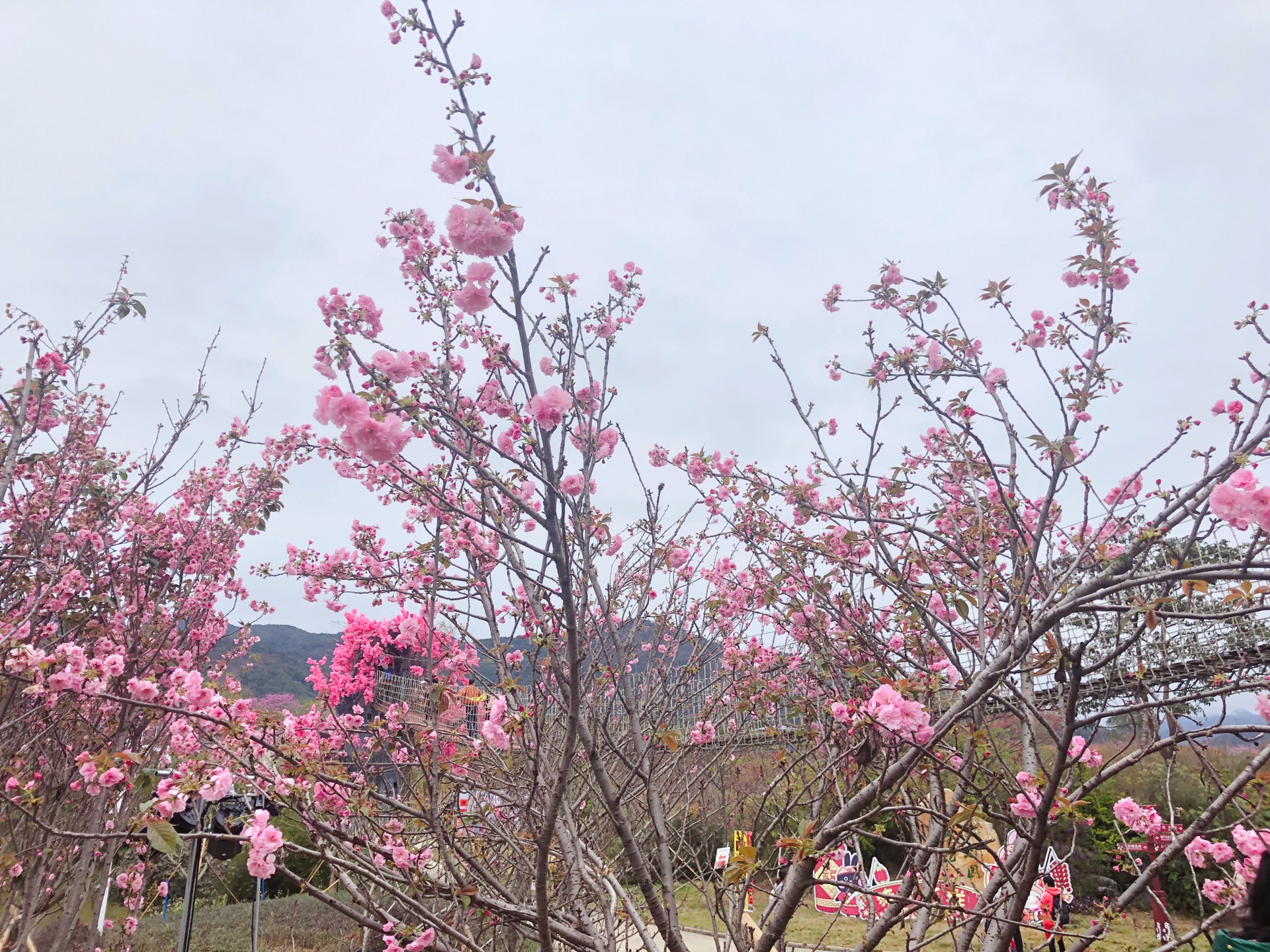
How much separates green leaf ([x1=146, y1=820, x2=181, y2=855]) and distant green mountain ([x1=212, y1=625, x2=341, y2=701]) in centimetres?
338

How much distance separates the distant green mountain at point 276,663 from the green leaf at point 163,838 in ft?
11.1

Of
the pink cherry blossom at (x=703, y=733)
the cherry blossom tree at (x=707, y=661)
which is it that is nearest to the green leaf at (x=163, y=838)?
the cherry blossom tree at (x=707, y=661)

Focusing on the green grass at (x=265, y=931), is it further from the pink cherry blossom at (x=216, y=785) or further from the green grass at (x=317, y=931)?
the pink cherry blossom at (x=216, y=785)

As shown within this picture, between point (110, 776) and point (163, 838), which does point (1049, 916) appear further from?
point (110, 776)

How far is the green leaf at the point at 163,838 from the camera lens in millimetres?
1942

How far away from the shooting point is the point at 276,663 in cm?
1500

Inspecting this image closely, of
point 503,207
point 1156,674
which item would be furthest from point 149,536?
point 1156,674

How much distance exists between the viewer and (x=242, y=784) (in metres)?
2.67

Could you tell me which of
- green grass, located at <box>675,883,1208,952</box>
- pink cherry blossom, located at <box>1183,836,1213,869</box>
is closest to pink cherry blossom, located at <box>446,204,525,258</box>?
pink cherry blossom, located at <box>1183,836,1213,869</box>

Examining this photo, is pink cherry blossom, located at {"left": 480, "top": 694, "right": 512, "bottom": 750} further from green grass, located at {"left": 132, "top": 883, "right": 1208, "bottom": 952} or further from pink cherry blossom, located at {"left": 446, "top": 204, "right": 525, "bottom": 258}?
green grass, located at {"left": 132, "top": 883, "right": 1208, "bottom": 952}

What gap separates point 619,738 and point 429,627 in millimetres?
1940

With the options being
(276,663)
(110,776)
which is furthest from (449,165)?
(276,663)

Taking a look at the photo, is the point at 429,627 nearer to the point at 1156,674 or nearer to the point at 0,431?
the point at 1156,674

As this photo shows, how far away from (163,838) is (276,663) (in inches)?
581
